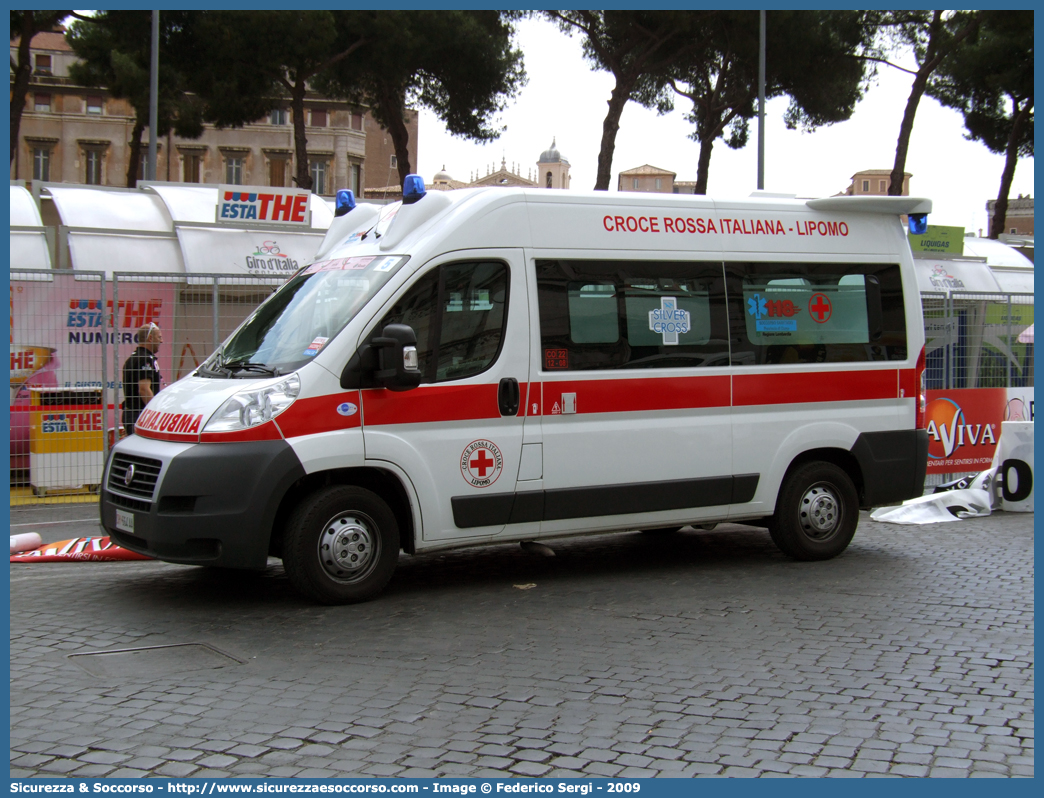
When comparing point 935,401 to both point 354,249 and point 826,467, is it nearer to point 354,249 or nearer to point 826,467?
point 826,467

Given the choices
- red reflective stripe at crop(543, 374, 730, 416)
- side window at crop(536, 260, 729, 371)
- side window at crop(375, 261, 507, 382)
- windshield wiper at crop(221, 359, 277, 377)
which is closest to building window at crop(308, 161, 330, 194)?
side window at crop(536, 260, 729, 371)

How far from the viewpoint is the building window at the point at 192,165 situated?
68062 mm

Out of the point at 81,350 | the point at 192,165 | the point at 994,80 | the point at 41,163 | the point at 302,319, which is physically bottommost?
the point at 81,350

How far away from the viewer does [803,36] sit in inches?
1128

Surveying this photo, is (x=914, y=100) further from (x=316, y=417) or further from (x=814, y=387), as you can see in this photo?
(x=316, y=417)

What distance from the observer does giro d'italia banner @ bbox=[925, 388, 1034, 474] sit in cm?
1263

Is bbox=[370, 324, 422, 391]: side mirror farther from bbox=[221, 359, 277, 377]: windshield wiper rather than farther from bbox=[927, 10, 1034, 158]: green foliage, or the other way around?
bbox=[927, 10, 1034, 158]: green foliage

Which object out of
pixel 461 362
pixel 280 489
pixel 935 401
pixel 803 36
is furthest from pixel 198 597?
pixel 803 36

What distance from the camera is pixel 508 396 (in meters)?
6.89

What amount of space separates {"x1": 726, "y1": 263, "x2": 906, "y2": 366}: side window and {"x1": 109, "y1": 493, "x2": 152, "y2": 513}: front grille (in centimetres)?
398

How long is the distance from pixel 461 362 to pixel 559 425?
78cm

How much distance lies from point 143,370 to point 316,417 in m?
4.25

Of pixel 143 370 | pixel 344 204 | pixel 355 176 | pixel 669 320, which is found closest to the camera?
pixel 669 320

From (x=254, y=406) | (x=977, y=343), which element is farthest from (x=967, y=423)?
(x=254, y=406)
